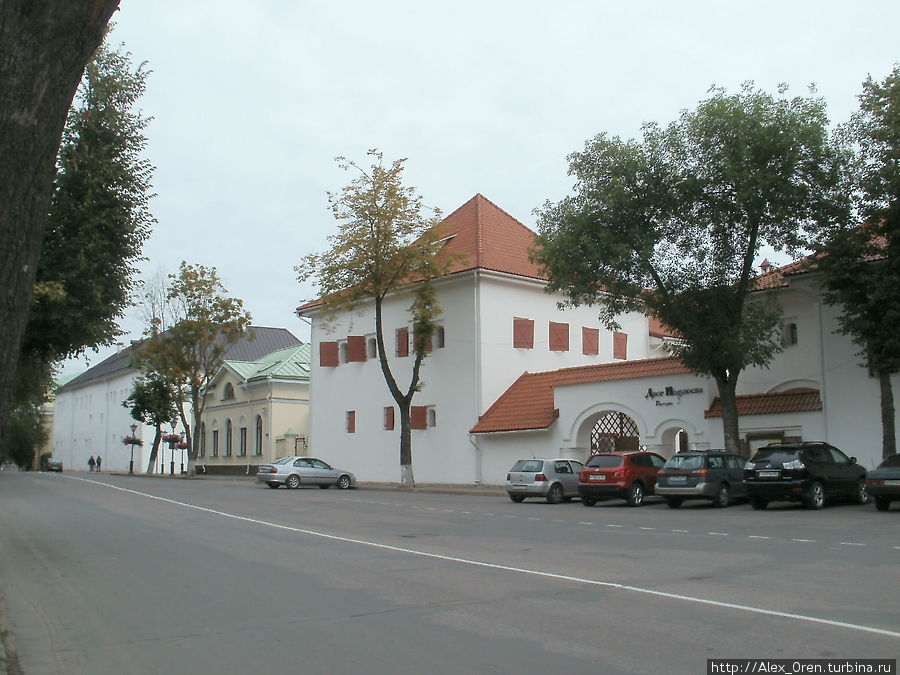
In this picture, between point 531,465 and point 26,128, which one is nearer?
point 26,128

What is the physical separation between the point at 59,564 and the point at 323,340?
122 ft

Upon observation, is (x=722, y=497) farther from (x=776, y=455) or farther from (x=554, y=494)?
(x=554, y=494)

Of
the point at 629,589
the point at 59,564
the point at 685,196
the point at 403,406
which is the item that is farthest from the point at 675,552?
the point at 403,406

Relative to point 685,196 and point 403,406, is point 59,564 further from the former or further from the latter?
point 403,406

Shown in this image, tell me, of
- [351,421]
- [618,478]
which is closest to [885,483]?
[618,478]

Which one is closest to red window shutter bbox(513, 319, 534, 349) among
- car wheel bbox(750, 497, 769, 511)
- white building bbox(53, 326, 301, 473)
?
car wheel bbox(750, 497, 769, 511)

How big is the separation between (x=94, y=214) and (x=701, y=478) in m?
16.9

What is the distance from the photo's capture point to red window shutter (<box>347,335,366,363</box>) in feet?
152

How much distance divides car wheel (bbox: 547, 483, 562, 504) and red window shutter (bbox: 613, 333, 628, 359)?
19.9m

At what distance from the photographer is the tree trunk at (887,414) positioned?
83.6 feet

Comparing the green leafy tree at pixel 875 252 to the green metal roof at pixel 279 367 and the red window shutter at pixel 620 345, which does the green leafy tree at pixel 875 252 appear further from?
the green metal roof at pixel 279 367

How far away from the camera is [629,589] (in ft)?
32.8

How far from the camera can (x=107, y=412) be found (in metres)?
95.9

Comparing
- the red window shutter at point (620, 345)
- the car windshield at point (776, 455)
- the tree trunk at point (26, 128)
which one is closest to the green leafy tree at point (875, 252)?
the car windshield at point (776, 455)
